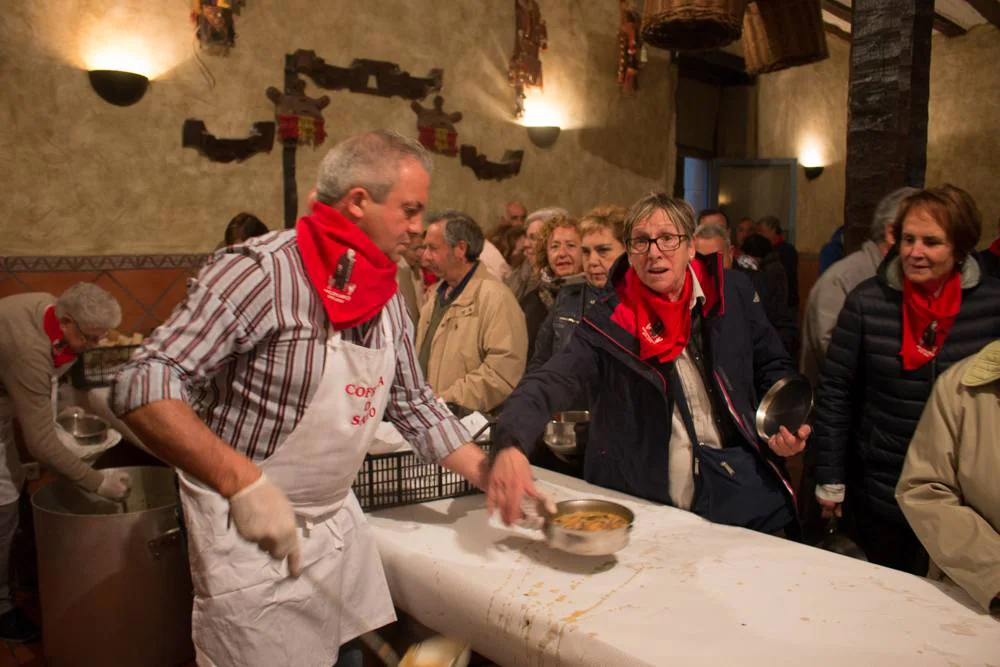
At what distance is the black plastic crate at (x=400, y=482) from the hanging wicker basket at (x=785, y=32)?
16.4 feet

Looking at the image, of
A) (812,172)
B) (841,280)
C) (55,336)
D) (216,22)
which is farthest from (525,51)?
(55,336)

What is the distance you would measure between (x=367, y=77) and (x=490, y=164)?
59.7 inches

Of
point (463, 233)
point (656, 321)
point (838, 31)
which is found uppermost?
point (838, 31)

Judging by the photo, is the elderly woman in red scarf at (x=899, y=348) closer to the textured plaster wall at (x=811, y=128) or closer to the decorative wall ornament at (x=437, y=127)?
the decorative wall ornament at (x=437, y=127)

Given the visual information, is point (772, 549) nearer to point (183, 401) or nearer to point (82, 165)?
point (183, 401)

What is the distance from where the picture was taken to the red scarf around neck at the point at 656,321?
2166 millimetres

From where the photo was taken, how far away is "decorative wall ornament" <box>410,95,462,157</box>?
682 centimetres

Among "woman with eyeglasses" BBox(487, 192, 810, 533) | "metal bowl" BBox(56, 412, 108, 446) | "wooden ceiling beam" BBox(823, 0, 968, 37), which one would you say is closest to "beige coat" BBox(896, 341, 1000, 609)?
"woman with eyeglasses" BBox(487, 192, 810, 533)

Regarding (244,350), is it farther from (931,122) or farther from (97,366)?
(931,122)

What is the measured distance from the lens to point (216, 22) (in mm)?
5527

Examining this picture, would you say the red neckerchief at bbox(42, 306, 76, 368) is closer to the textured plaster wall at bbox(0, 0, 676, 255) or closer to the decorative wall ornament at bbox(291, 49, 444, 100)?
the textured plaster wall at bbox(0, 0, 676, 255)

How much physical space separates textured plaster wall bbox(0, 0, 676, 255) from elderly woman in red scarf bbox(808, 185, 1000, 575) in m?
4.58

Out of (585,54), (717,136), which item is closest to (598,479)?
(585,54)

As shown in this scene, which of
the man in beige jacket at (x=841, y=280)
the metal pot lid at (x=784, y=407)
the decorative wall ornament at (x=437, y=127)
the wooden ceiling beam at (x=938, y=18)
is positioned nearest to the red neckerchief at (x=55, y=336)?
the metal pot lid at (x=784, y=407)
